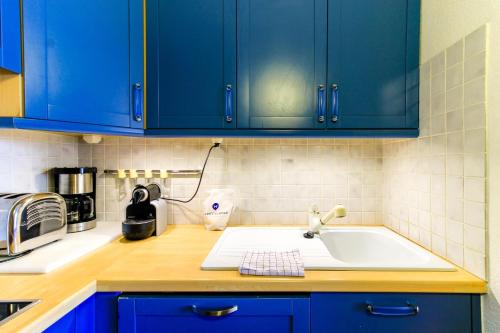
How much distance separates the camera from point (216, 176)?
1.58m

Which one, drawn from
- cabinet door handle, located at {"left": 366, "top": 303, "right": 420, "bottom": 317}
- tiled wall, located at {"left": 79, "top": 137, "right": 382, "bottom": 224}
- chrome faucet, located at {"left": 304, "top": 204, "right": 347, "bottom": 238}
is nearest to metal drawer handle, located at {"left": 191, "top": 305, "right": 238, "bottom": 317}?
cabinet door handle, located at {"left": 366, "top": 303, "right": 420, "bottom": 317}

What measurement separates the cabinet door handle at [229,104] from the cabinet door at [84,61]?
16.6 inches

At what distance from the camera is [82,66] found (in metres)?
1.05

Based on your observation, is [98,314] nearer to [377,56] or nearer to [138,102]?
[138,102]

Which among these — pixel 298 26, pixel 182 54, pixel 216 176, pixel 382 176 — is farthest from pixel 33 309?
pixel 382 176

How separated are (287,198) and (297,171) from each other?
0.17 m

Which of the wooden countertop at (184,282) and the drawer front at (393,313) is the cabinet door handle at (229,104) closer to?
the wooden countertop at (184,282)

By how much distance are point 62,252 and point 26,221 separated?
18cm

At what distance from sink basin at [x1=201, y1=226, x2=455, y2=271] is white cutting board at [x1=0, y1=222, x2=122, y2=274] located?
53 cm

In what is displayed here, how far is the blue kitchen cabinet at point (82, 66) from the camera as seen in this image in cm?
88

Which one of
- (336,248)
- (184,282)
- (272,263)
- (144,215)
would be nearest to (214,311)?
(184,282)

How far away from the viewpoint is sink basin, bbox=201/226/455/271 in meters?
0.96

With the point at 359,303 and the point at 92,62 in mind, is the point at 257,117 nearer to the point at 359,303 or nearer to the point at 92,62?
the point at 92,62

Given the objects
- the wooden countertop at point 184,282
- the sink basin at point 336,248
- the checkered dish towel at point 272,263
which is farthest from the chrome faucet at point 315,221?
the wooden countertop at point 184,282
